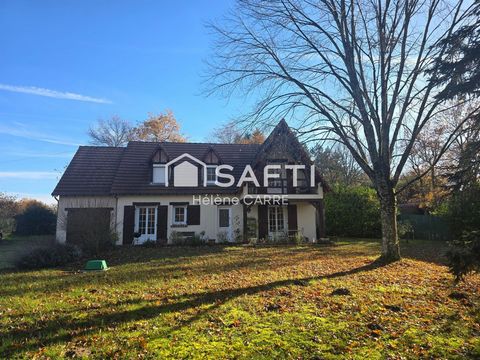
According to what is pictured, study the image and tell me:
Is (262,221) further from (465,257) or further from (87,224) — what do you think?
(465,257)

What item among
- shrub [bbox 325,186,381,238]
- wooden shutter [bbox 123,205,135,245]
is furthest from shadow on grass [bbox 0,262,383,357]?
shrub [bbox 325,186,381,238]

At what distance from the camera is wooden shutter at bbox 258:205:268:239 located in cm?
2111

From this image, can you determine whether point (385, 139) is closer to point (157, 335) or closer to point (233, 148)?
point (157, 335)

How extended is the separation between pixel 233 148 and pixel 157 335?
786 inches

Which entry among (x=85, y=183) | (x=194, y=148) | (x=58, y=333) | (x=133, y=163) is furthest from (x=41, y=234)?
(x=58, y=333)

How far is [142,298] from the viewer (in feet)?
22.7

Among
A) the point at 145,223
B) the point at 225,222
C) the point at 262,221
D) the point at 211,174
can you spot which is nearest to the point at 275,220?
the point at 262,221

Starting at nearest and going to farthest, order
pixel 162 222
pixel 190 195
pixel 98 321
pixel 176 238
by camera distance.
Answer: pixel 98 321
pixel 176 238
pixel 162 222
pixel 190 195

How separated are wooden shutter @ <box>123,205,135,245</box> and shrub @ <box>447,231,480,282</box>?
56.9 ft

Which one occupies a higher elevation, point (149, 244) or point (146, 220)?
point (146, 220)

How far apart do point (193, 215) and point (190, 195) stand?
1.30m

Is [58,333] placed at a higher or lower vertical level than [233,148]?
lower

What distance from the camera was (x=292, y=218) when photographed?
2155 cm

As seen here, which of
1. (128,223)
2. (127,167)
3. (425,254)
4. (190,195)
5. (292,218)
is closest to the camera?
(425,254)
